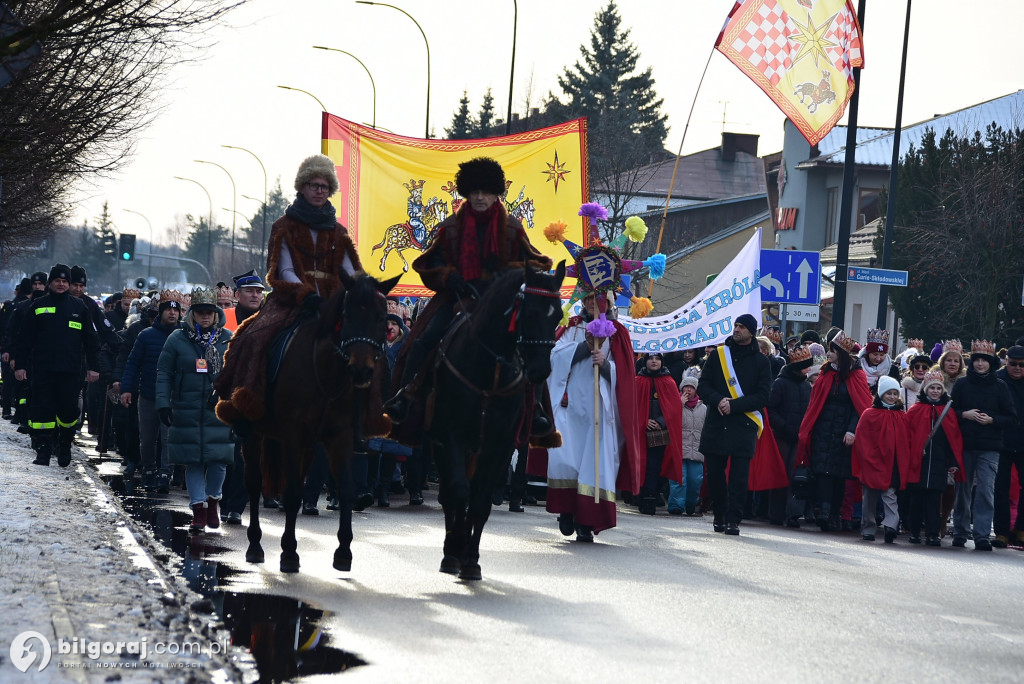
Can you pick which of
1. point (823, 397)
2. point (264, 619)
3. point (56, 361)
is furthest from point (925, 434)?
point (56, 361)

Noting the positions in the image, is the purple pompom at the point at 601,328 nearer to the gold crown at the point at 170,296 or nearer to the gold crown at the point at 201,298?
the gold crown at the point at 201,298

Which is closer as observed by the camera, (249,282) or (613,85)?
(249,282)

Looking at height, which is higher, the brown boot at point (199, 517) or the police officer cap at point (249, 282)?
the police officer cap at point (249, 282)

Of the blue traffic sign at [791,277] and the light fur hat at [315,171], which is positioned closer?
the light fur hat at [315,171]

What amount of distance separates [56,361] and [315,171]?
7.26m

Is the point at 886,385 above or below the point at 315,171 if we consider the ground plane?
below

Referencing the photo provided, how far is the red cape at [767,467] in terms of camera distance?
16547 mm

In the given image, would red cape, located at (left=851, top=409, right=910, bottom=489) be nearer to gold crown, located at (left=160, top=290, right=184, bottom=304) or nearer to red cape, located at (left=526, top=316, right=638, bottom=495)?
red cape, located at (left=526, top=316, right=638, bottom=495)

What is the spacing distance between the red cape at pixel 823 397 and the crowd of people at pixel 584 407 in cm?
2

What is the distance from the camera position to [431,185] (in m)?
20.5

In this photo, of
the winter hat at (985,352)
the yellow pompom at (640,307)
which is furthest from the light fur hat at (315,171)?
the winter hat at (985,352)

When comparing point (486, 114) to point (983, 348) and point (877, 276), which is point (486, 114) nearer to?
point (877, 276)

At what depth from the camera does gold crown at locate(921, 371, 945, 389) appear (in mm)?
15703

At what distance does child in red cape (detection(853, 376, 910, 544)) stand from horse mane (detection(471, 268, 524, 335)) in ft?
22.2
